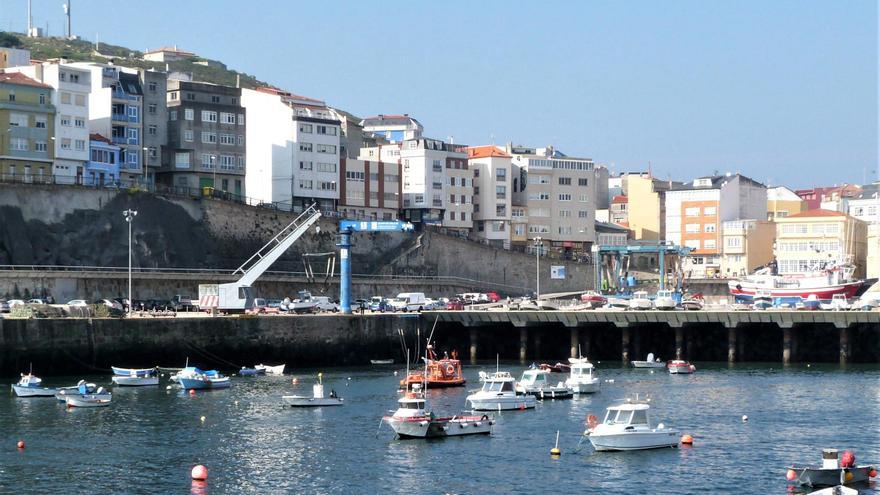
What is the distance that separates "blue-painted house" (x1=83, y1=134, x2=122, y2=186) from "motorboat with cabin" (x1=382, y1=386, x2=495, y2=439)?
225ft

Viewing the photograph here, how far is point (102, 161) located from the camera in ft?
407

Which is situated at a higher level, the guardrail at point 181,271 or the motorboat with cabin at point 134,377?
the guardrail at point 181,271

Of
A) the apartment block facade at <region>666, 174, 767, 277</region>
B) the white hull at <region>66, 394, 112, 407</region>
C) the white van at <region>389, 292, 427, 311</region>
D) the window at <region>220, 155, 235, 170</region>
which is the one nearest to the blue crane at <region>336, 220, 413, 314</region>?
the white van at <region>389, 292, 427, 311</region>

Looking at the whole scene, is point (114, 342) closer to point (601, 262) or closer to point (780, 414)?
point (780, 414)

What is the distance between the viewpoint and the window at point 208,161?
13300cm

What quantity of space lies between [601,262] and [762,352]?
50650 mm

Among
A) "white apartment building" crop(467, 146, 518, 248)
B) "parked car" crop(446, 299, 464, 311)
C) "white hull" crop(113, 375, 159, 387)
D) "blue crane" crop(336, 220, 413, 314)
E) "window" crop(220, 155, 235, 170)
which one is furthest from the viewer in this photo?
"white apartment building" crop(467, 146, 518, 248)

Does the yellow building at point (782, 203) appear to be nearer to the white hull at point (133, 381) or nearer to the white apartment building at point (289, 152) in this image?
the white apartment building at point (289, 152)

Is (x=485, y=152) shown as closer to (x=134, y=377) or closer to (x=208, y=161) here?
(x=208, y=161)

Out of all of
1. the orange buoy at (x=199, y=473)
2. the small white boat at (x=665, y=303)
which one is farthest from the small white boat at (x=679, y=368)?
the orange buoy at (x=199, y=473)

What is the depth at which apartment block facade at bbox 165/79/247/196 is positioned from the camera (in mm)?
132250

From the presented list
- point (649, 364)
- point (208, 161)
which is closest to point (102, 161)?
point (208, 161)

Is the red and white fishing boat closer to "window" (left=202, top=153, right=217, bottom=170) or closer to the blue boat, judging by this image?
"window" (left=202, top=153, right=217, bottom=170)

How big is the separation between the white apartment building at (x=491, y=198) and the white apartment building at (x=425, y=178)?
14.4 feet
